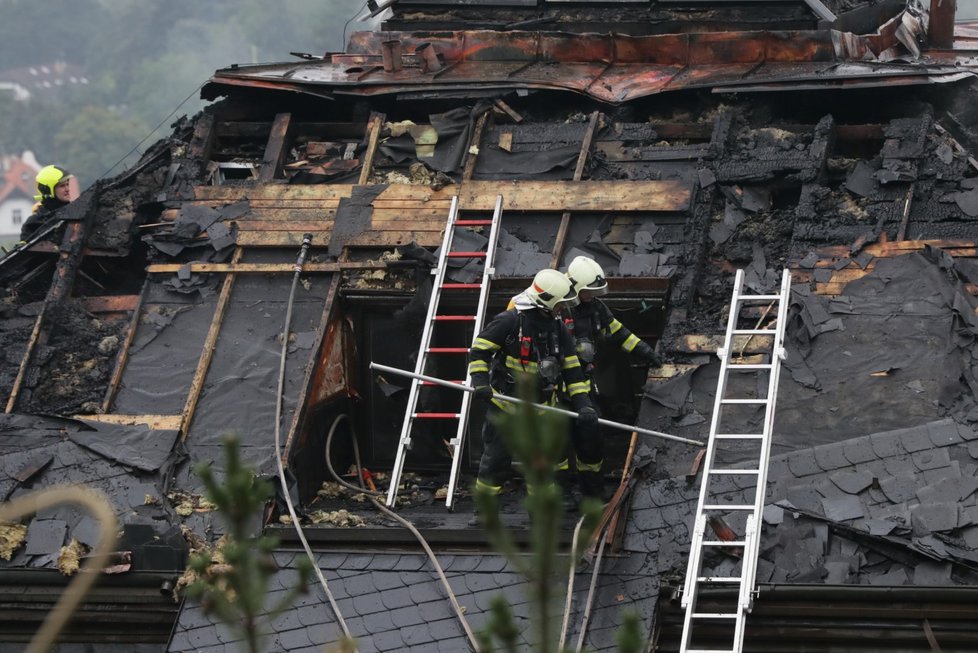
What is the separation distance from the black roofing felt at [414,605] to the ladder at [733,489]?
39 cm

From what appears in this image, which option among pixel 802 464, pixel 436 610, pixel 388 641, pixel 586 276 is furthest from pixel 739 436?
pixel 388 641

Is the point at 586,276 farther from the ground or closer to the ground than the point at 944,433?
farther from the ground

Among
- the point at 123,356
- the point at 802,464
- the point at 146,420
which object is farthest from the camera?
the point at 123,356

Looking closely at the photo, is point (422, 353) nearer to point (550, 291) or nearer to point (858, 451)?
point (550, 291)

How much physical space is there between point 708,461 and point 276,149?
17.2ft

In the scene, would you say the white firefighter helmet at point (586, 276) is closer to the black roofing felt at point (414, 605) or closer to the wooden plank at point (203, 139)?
the black roofing felt at point (414, 605)

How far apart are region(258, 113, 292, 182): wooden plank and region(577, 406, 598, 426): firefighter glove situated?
13.5ft

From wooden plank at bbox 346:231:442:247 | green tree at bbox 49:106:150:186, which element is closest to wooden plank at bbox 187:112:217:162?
wooden plank at bbox 346:231:442:247

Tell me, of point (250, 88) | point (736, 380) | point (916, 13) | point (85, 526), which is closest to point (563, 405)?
point (736, 380)

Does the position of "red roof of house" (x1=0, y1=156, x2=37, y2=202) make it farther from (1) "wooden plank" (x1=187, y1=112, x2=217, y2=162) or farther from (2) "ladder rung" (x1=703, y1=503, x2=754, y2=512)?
(2) "ladder rung" (x1=703, y1=503, x2=754, y2=512)

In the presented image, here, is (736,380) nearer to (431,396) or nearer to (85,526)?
(431,396)

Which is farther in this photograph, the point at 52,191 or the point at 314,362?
the point at 52,191

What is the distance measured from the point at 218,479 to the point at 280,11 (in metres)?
69.2

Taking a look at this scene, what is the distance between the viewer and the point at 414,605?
9586mm
